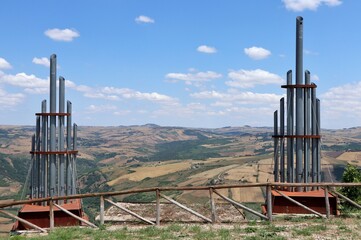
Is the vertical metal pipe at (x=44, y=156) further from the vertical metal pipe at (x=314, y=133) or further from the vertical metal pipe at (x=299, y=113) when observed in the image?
the vertical metal pipe at (x=314, y=133)

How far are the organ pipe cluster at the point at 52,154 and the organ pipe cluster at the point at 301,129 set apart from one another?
1051 cm

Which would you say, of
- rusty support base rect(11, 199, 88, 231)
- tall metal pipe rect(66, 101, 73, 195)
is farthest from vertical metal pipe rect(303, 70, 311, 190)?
tall metal pipe rect(66, 101, 73, 195)

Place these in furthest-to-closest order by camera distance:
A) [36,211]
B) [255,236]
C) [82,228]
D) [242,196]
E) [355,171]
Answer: [242,196] → [355,171] → [36,211] → [82,228] → [255,236]

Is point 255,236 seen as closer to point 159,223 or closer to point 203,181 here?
point 159,223

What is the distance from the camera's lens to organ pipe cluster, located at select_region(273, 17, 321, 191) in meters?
18.4

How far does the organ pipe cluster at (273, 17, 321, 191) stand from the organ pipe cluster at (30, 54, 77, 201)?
10.5 metres

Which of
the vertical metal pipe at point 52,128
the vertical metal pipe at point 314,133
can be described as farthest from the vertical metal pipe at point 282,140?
the vertical metal pipe at point 52,128

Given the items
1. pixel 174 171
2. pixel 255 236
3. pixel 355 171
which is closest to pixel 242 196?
pixel 355 171

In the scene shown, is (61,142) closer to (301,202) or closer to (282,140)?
(282,140)

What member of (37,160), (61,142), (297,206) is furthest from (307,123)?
(37,160)

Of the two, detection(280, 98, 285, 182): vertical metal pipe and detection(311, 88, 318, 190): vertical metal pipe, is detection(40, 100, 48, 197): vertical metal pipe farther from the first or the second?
detection(311, 88, 318, 190): vertical metal pipe

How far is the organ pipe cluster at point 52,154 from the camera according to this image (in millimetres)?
18984

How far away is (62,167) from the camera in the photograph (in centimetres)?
1925

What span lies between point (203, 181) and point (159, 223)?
9793 centimetres
